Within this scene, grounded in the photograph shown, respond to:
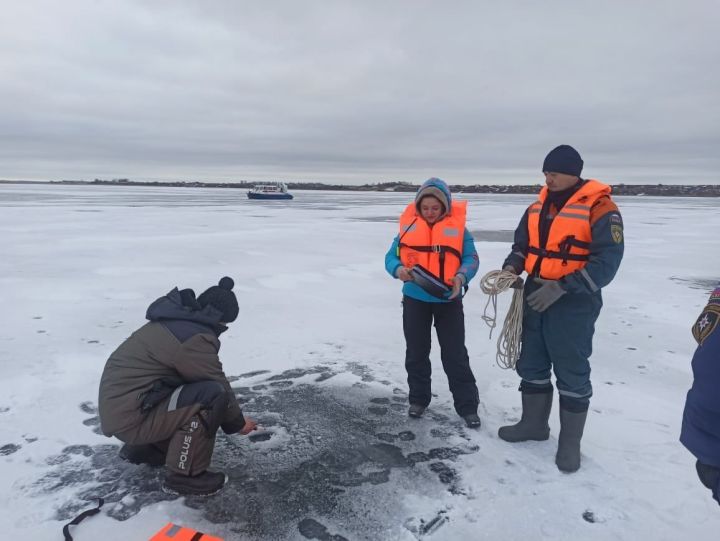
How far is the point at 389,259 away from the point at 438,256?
355 mm

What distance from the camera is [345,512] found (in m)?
2.38

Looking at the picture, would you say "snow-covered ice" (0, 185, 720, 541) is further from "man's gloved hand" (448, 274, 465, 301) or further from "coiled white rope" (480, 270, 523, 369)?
"man's gloved hand" (448, 274, 465, 301)

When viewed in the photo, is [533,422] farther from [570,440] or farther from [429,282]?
[429,282]

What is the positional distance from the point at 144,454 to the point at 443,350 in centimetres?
191

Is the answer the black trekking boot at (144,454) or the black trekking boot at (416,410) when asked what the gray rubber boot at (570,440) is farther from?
the black trekking boot at (144,454)

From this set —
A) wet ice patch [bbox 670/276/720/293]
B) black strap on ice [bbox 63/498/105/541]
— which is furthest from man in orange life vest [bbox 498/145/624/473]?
wet ice patch [bbox 670/276/720/293]

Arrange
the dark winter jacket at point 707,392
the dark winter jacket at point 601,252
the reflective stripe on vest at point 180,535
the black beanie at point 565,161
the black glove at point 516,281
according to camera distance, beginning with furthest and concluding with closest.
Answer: the black glove at point 516,281 < the black beanie at point 565,161 < the dark winter jacket at point 601,252 < the reflective stripe on vest at point 180,535 < the dark winter jacket at point 707,392

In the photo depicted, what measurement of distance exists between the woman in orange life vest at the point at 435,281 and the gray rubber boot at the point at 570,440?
57 cm

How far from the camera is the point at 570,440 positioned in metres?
2.81

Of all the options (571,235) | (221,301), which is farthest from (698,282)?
(221,301)

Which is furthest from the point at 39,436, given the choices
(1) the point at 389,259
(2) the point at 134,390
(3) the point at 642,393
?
(3) the point at 642,393

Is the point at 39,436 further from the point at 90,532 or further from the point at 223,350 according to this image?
the point at 223,350

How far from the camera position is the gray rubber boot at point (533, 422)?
10.0ft

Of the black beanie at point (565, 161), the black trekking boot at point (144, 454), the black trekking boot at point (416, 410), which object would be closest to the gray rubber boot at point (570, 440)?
the black trekking boot at point (416, 410)
